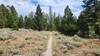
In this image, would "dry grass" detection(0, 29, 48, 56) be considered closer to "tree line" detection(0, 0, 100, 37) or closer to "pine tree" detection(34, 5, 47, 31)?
"tree line" detection(0, 0, 100, 37)

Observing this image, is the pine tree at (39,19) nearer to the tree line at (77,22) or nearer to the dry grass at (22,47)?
the tree line at (77,22)

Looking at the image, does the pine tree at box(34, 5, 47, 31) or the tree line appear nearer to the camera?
the tree line

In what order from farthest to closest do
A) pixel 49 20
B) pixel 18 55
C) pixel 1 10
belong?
pixel 49 20 < pixel 1 10 < pixel 18 55

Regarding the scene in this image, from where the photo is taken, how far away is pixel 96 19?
134 ft

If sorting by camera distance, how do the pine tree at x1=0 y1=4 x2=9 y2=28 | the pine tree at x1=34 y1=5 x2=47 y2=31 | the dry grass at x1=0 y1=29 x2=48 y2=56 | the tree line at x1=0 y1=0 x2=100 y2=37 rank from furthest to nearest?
1. the pine tree at x1=34 y1=5 x2=47 y2=31
2. the pine tree at x1=0 y1=4 x2=9 y2=28
3. the tree line at x1=0 y1=0 x2=100 y2=37
4. the dry grass at x1=0 y1=29 x2=48 y2=56

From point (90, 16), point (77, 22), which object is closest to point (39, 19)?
point (77, 22)

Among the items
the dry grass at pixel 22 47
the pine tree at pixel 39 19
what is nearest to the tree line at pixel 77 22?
the pine tree at pixel 39 19

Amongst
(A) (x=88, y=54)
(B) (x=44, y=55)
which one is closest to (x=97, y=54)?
(A) (x=88, y=54)

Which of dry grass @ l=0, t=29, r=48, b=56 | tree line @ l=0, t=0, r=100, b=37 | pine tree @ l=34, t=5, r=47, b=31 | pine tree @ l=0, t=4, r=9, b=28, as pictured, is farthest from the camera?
pine tree @ l=34, t=5, r=47, b=31

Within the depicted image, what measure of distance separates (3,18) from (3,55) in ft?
195

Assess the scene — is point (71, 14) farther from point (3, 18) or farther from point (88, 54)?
point (88, 54)

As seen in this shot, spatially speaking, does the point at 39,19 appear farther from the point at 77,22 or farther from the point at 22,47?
the point at 22,47

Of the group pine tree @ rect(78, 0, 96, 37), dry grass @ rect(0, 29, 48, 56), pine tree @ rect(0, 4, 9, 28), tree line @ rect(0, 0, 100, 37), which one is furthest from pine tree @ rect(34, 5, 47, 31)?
dry grass @ rect(0, 29, 48, 56)

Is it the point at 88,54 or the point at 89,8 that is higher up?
the point at 89,8
